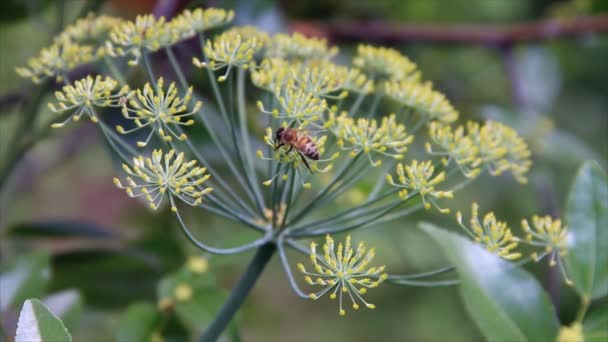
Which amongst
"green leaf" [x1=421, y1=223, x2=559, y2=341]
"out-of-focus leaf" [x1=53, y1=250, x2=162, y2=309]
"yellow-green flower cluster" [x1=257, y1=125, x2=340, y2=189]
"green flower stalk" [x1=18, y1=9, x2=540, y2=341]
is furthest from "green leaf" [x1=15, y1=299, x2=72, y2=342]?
"out-of-focus leaf" [x1=53, y1=250, x2=162, y2=309]

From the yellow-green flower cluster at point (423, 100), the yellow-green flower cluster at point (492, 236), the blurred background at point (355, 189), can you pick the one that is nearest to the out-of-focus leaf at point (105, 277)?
the blurred background at point (355, 189)

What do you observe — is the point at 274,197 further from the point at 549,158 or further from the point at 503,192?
the point at 503,192

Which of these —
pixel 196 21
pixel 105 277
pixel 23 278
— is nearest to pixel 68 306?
pixel 23 278

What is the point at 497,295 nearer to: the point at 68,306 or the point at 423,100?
the point at 423,100

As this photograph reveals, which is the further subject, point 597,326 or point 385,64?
point 385,64

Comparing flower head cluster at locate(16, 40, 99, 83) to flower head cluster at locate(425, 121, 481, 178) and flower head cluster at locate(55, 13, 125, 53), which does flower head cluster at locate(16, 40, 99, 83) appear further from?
flower head cluster at locate(425, 121, 481, 178)

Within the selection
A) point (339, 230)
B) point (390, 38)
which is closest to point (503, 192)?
point (390, 38)

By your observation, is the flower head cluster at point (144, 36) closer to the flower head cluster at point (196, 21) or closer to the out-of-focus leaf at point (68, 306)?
the flower head cluster at point (196, 21)
